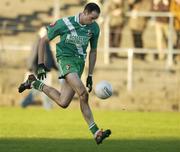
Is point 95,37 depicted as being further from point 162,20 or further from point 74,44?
point 162,20

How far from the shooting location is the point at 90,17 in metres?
14.8

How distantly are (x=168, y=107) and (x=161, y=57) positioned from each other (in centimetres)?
186

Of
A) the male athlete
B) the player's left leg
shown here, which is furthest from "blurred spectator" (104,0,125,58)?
the player's left leg

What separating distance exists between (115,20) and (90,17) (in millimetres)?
13019

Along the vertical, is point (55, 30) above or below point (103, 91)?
above

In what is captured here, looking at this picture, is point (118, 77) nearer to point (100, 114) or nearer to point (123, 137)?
point (100, 114)

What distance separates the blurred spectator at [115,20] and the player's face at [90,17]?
40.7 ft

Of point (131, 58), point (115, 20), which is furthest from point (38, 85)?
point (115, 20)

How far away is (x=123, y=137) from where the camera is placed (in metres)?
16.8

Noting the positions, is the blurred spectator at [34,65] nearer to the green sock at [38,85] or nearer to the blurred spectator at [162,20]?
the blurred spectator at [162,20]

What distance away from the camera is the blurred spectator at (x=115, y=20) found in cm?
2752

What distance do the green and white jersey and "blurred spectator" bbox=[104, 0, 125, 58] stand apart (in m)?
12.3

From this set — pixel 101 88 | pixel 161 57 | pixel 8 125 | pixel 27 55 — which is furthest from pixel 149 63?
pixel 101 88

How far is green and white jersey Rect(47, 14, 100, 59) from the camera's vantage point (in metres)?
14.9
